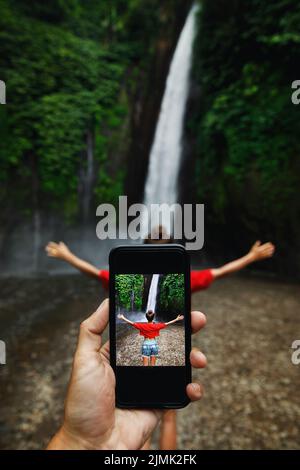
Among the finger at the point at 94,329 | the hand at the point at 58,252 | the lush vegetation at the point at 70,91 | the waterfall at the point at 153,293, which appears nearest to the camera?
the waterfall at the point at 153,293

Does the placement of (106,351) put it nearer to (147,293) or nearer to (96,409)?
(96,409)

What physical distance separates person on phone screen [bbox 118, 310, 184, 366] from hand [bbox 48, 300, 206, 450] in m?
0.12

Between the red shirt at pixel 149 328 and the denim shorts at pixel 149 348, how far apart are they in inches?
0.9

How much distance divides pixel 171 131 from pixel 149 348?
939cm

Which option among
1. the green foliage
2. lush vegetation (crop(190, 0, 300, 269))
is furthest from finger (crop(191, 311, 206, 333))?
lush vegetation (crop(190, 0, 300, 269))

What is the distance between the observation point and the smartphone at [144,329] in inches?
36.5

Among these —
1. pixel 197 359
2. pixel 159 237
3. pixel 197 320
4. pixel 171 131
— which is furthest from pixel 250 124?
pixel 197 359

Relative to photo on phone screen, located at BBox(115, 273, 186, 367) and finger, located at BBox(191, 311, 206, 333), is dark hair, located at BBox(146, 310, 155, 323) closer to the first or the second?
photo on phone screen, located at BBox(115, 273, 186, 367)

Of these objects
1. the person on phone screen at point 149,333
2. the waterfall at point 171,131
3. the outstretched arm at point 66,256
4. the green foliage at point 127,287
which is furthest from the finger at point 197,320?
the waterfall at point 171,131

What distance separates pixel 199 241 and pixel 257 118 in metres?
6.57

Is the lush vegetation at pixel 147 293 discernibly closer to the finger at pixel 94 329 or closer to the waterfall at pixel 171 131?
the finger at pixel 94 329

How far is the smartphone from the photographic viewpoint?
927mm
